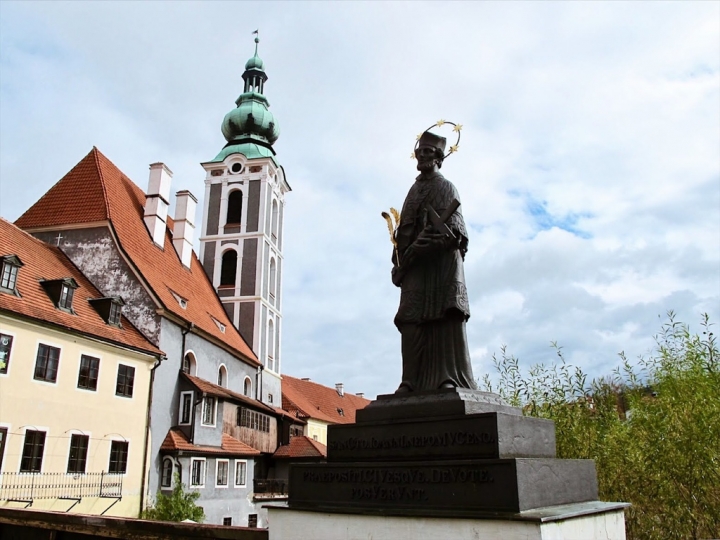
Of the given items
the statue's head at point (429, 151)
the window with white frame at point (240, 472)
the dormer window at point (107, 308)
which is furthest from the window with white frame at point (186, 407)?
the statue's head at point (429, 151)

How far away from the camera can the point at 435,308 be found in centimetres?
520

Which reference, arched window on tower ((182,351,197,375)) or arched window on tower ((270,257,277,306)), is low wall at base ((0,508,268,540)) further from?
arched window on tower ((270,257,277,306))

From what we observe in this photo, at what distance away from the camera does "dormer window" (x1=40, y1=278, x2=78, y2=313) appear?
16.5 meters

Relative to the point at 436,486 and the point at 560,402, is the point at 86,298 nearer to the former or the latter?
the point at 560,402

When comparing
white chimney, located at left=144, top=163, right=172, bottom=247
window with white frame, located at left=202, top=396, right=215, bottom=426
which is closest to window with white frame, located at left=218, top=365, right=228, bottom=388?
window with white frame, located at left=202, top=396, right=215, bottom=426

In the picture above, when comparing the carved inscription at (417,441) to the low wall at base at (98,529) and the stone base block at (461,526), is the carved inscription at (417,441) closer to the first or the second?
the stone base block at (461,526)

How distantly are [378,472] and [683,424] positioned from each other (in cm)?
386

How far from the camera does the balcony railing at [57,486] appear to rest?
13641 mm

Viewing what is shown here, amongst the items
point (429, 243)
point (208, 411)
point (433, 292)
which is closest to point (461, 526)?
point (433, 292)

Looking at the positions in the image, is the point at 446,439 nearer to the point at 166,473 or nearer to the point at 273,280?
the point at 166,473

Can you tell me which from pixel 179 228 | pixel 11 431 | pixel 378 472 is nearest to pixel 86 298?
pixel 11 431

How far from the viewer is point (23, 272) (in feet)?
53.6

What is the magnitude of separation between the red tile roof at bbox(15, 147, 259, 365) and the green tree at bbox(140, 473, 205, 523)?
595cm

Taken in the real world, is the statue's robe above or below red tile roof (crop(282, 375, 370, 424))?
below
